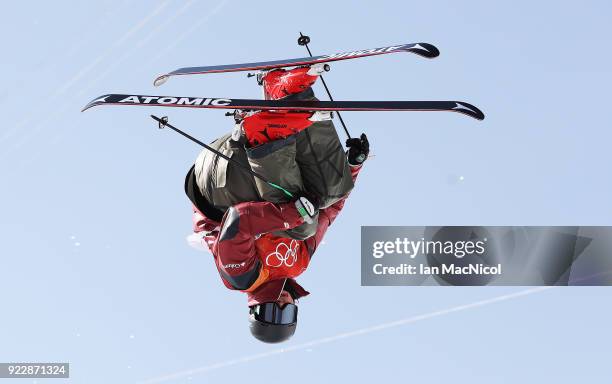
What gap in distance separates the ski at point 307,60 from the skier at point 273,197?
8 centimetres

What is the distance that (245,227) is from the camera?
7.60m

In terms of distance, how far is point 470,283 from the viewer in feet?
34.6

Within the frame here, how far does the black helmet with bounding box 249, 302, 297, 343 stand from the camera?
26.3ft

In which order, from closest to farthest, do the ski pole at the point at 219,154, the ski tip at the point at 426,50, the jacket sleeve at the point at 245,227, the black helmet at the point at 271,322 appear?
the ski tip at the point at 426,50
the ski pole at the point at 219,154
the jacket sleeve at the point at 245,227
the black helmet at the point at 271,322

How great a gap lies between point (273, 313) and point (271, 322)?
0.07 m

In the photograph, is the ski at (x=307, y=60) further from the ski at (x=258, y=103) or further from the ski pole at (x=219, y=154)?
the ski pole at (x=219, y=154)

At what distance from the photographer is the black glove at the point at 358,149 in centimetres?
798

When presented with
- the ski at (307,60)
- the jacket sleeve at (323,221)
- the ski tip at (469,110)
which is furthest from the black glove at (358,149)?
the ski tip at (469,110)

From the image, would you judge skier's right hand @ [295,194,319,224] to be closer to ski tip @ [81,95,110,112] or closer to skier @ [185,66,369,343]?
skier @ [185,66,369,343]

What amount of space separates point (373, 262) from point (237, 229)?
3052 millimetres

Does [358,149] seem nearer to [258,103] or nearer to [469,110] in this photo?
[258,103]

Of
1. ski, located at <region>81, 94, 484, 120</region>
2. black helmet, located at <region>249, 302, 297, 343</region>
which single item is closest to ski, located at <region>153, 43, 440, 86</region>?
ski, located at <region>81, 94, 484, 120</region>

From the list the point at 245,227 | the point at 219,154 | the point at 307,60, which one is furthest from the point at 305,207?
the point at 307,60

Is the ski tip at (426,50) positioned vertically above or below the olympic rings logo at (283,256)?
above
